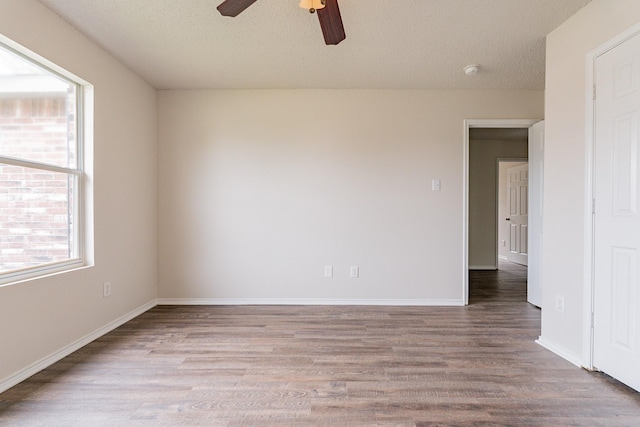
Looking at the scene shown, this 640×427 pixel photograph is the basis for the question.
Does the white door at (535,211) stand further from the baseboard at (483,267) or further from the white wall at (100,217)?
the white wall at (100,217)

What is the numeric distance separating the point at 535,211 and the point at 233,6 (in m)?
3.67

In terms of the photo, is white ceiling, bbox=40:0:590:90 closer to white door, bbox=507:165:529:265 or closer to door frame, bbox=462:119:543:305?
door frame, bbox=462:119:543:305

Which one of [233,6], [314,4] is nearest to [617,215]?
[314,4]

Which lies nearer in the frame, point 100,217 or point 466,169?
point 100,217

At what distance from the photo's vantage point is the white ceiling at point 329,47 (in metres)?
2.29

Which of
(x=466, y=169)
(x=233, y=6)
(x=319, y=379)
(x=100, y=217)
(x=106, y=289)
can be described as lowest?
(x=319, y=379)

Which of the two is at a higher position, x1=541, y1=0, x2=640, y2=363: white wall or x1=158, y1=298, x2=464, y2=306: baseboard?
x1=541, y1=0, x2=640, y2=363: white wall

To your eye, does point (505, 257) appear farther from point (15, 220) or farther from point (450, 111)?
point (15, 220)

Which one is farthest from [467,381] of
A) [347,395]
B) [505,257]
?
[505,257]

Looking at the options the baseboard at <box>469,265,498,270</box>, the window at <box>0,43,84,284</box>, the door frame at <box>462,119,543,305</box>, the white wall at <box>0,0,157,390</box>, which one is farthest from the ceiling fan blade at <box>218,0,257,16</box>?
the baseboard at <box>469,265,498,270</box>

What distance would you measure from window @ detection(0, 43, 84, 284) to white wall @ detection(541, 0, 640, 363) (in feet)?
12.2

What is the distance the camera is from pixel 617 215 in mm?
2002

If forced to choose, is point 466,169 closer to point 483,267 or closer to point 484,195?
point 484,195

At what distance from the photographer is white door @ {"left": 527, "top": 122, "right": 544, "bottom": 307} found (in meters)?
3.67
